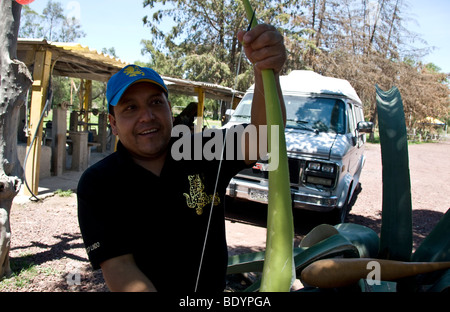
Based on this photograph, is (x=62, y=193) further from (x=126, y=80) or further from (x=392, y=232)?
(x=392, y=232)

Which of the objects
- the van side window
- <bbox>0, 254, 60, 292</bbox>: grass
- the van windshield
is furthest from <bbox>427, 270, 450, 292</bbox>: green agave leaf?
the van side window

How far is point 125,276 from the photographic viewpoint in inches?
47.4

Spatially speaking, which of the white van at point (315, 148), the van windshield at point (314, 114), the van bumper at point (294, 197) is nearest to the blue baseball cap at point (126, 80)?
the van bumper at point (294, 197)

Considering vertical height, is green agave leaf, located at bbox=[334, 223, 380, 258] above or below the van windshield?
below

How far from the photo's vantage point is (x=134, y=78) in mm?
1530

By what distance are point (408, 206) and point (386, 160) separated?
0.20 m

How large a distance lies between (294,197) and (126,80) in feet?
14.7

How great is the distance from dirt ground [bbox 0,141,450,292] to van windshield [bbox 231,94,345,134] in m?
1.88

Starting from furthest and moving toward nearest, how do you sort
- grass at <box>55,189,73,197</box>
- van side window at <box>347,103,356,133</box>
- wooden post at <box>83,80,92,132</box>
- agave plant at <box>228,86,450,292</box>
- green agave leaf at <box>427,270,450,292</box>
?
wooden post at <box>83,80,92,132</box> < grass at <box>55,189,73,197</box> < van side window at <box>347,103,356,133</box> < agave plant at <box>228,86,450,292</box> < green agave leaf at <box>427,270,450,292</box>

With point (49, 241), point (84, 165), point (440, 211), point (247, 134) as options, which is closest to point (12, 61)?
point (49, 241)

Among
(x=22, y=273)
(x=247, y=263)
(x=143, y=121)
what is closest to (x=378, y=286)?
(x=247, y=263)

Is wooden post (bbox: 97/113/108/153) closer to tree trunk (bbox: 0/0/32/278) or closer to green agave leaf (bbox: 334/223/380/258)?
tree trunk (bbox: 0/0/32/278)

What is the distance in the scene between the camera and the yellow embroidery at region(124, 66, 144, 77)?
5.11 feet

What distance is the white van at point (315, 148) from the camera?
5523 mm
